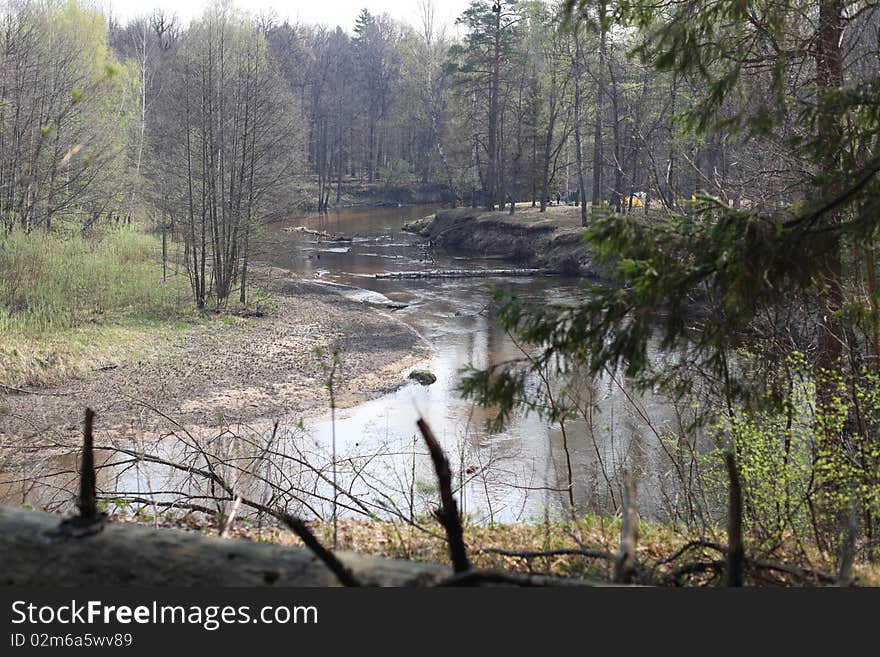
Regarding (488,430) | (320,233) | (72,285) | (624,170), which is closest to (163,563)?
(488,430)

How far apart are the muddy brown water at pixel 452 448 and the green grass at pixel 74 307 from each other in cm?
385

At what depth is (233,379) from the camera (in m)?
17.0

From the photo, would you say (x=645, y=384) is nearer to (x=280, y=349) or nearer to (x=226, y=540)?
(x=226, y=540)

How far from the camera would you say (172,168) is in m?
24.9

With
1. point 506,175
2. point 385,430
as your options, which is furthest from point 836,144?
point 506,175

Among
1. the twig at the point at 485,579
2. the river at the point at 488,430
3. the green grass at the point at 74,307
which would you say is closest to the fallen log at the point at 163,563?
the twig at the point at 485,579

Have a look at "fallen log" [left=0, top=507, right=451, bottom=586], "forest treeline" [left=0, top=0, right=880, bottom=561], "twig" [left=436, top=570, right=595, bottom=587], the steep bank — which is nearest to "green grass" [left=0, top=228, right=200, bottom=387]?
"forest treeline" [left=0, top=0, right=880, bottom=561]

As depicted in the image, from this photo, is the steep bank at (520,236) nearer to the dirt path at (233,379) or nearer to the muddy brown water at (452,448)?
the muddy brown water at (452,448)

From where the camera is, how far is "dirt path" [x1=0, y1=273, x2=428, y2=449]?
542 inches

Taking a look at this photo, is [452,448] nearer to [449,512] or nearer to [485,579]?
[449,512]

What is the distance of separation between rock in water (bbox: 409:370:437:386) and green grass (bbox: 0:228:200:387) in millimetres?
6002

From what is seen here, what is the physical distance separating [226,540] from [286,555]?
8.6 inches

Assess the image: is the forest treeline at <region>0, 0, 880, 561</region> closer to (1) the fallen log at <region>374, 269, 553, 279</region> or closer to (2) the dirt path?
(2) the dirt path

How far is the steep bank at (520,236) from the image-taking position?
3330 centimetres
